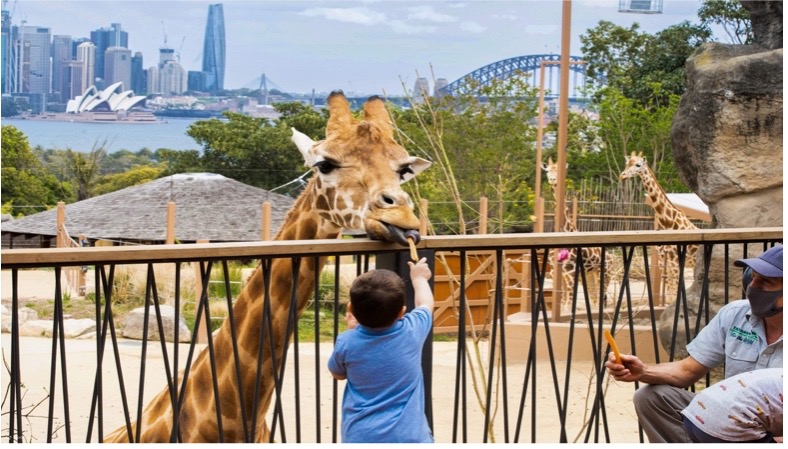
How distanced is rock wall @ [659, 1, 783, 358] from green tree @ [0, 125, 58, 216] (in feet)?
82.0

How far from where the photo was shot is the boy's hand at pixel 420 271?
3851mm

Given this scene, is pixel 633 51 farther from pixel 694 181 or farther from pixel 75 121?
pixel 75 121

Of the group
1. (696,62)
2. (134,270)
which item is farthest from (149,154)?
(696,62)

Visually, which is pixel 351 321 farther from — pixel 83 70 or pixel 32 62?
pixel 83 70

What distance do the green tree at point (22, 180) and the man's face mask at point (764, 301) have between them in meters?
30.7

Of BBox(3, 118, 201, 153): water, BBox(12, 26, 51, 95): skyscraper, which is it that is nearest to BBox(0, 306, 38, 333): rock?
BBox(3, 118, 201, 153): water

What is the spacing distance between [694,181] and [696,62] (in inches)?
50.4

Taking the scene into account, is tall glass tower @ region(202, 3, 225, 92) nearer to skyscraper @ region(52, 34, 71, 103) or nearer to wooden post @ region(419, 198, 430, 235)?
skyscraper @ region(52, 34, 71, 103)

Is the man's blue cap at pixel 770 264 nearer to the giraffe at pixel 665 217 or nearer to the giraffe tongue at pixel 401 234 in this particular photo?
the giraffe tongue at pixel 401 234

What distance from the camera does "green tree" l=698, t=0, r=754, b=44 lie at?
34.9m

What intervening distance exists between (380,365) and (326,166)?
1594mm

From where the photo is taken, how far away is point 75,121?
62.6m

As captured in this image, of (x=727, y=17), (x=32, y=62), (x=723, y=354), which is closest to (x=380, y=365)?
(x=723, y=354)

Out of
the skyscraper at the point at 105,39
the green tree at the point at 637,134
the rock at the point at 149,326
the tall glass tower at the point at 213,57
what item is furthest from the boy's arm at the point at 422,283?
the tall glass tower at the point at 213,57
